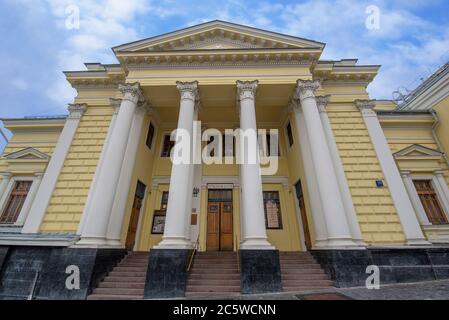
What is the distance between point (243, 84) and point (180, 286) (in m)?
7.59

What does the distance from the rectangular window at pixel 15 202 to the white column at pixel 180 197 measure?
28.7 feet

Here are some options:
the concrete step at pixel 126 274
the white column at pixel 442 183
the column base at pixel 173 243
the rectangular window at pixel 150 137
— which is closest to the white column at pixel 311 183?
the column base at pixel 173 243

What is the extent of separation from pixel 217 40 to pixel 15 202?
12663 mm

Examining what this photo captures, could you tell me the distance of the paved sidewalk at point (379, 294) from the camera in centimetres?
486

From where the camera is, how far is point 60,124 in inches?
445

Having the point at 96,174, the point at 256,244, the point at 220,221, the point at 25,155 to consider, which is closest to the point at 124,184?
the point at 96,174

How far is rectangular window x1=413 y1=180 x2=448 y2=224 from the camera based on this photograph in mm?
9078

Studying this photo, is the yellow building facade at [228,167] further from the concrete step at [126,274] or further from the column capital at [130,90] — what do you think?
the concrete step at [126,274]

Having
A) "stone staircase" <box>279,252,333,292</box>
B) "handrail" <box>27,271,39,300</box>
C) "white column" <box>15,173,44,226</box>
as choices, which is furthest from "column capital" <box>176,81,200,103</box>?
"white column" <box>15,173,44,226</box>

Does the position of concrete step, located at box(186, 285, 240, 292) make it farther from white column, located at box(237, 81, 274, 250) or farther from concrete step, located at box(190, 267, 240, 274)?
white column, located at box(237, 81, 274, 250)

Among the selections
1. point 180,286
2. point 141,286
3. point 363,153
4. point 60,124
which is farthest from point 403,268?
point 60,124

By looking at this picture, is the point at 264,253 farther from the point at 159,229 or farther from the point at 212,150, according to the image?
the point at 212,150

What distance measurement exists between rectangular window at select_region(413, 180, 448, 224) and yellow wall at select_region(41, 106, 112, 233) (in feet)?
48.4

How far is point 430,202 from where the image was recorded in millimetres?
9477
